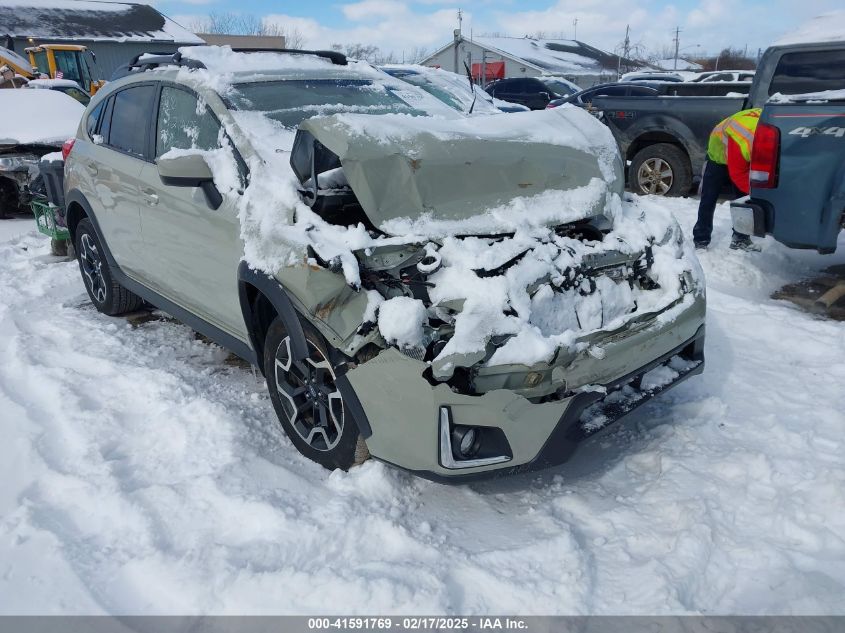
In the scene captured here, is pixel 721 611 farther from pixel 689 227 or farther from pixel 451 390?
pixel 689 227

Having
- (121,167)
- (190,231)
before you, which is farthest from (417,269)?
(121,167)

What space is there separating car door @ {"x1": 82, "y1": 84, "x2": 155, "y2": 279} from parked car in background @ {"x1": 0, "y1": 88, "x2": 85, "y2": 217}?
444 cm

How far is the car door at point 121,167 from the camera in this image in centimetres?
412

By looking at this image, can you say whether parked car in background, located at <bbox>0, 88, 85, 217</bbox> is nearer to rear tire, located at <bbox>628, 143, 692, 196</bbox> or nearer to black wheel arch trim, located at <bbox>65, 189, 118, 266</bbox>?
black wheel arch trim, located at <bbox>65, 189, 118, 266</bbox>

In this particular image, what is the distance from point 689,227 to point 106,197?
5.54 m

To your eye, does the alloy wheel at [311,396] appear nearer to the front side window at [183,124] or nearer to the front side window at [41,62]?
the front side window at [183,124]

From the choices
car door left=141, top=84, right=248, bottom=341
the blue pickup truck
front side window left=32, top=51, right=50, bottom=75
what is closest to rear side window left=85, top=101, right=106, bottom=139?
car door left=141, top=84, right=248, bottom=341

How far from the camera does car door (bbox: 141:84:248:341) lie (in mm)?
3259

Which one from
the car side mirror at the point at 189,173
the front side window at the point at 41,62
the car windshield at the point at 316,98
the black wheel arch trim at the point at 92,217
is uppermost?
the front side window at the point at 41,62

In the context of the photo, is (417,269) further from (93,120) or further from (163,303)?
(93,120)

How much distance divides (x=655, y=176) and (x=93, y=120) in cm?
659

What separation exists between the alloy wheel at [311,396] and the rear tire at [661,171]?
22.3ft

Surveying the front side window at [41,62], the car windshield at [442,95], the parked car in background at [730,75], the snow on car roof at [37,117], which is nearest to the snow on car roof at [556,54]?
the front side window at [41,62]

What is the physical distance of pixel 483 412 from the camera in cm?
238
